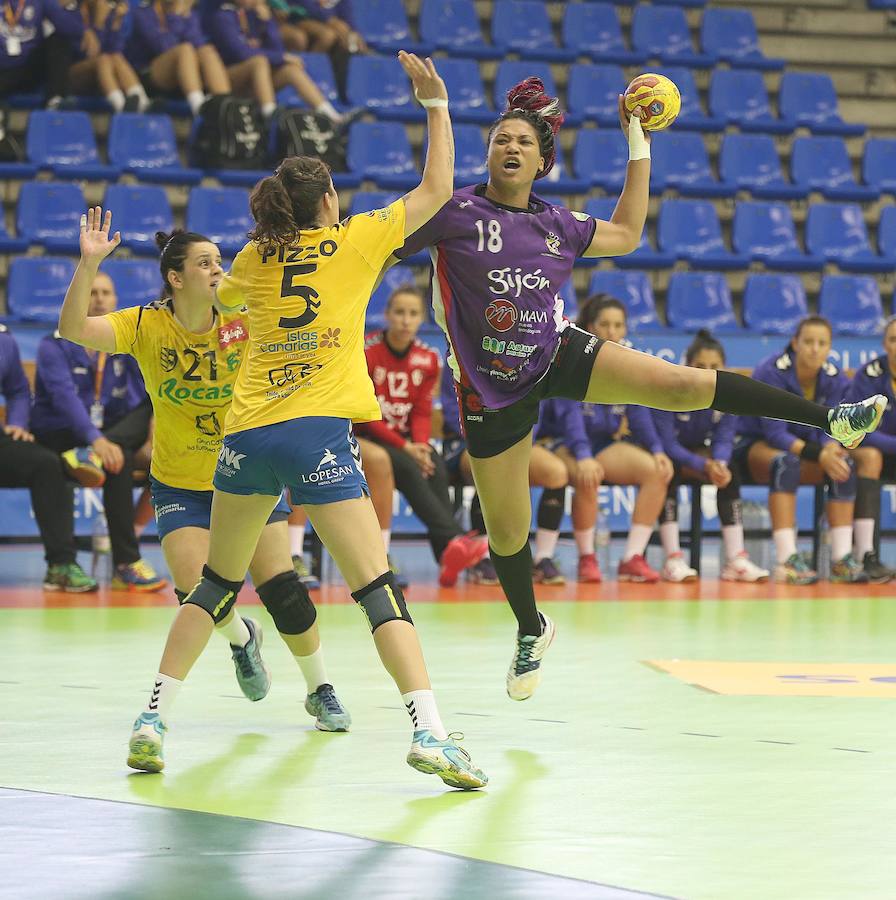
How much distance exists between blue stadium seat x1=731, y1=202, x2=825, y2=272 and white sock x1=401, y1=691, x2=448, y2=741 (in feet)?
35.3

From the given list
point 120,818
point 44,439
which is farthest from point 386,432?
point 120,818

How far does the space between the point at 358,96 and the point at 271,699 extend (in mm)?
9765

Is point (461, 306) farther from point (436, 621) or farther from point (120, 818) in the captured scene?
point (436, 621)

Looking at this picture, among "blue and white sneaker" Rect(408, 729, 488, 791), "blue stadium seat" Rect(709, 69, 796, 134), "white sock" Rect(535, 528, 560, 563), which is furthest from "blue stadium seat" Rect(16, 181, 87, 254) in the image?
"blue and white sneaker" Rect(408, 729, 488, 791)

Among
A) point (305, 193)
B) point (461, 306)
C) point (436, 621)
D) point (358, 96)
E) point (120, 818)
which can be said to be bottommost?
point (436, 621)

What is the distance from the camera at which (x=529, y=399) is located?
530 centimetres

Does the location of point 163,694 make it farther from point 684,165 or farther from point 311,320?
point 684,165

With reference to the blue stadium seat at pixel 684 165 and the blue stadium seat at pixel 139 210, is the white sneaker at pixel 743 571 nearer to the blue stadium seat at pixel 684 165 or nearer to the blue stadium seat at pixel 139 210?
the blue stadium seat at pixel 139 210

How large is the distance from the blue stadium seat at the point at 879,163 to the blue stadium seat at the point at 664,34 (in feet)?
5.96

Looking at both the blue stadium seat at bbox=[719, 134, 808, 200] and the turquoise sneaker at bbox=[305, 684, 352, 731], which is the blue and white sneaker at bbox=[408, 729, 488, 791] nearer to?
the turquoise sneaker at bbox=[305, 684, 352, 731]

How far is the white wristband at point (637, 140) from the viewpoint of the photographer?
5.38 metres

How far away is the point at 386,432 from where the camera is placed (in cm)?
945

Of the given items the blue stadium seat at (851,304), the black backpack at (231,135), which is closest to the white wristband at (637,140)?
the black backpack at (231,135)

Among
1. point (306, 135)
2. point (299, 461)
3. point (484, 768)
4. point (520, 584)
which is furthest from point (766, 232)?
point (299, 461)
